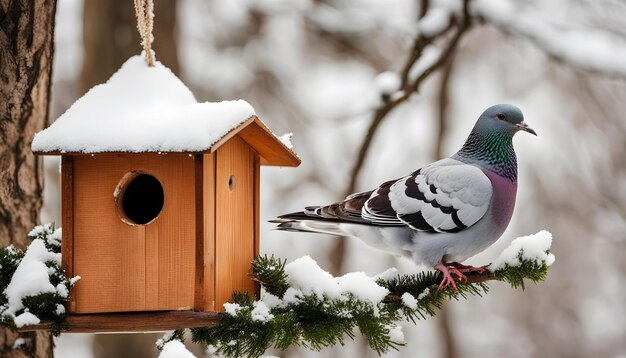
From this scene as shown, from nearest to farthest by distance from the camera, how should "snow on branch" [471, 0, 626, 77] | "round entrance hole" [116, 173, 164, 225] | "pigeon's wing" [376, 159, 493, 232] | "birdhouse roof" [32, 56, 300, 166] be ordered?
"birdhouse roof" [32, 56, 300, 166] < "round entrance hole" [116, 173, 164, 225] < "pigeon's wing" [376, 159, 493, 232] < "snow on branch" [471, 0, 626, 77]

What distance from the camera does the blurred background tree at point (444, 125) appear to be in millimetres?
8797

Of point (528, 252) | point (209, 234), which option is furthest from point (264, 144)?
point (528, 252)

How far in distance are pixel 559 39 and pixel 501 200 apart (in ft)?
8.63

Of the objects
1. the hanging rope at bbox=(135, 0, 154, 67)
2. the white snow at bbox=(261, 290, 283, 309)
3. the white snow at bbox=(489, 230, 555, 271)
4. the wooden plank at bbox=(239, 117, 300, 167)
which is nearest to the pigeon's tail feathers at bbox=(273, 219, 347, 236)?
the wooden plank at bbox=(239, 117, 300, 167)

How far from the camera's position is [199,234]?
10.3ft

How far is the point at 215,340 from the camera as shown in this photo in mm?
3211

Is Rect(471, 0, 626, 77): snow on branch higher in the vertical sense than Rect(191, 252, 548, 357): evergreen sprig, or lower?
higher

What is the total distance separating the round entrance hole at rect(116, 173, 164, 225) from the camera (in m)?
3.55

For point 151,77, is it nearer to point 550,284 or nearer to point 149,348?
point 149,348

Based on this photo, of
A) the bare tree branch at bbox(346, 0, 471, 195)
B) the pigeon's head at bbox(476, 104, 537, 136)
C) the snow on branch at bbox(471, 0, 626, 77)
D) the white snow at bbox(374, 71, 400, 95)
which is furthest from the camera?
the snow on branch at bbox(471, 0, 626, 77)

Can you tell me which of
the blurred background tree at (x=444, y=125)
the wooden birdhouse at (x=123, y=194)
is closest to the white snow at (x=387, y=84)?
the wooden birdhouse at (x=123, y=194)

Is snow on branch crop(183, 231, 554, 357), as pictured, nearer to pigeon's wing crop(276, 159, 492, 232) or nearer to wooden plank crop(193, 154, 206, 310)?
wooden plank crop(193, 154, 206, 310)

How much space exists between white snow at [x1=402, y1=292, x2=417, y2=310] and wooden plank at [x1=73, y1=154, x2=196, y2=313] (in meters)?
0.77

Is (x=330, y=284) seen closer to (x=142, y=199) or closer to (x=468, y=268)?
(x=468, y=268)
